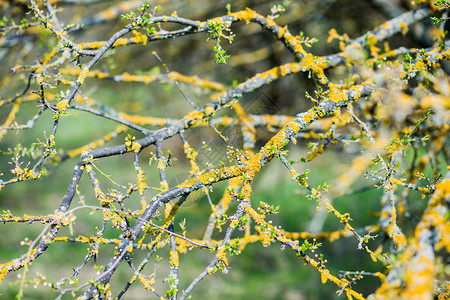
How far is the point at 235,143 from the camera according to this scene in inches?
122

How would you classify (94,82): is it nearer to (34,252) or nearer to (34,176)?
(34,176)

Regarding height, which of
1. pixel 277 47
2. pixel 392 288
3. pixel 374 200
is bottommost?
pixel 392 288

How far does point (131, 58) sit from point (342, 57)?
3085mm

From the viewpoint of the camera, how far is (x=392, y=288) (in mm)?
1272

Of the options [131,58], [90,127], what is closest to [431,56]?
[131,58]

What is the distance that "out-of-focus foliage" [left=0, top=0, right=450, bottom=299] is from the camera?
165 cm

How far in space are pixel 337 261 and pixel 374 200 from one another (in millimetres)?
1695

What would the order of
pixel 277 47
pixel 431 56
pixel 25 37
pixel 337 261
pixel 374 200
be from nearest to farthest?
1. pixel 431 56
2. pixel 25 37
3. pixel 277 47
4. pixel 337 261
5. pixel 374 200

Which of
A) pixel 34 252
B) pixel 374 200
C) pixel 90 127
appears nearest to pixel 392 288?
pixel 34 252

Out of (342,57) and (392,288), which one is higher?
(342,57)

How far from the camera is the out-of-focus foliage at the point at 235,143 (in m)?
1.65

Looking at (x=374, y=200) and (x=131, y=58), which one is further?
(x=374, y=200)

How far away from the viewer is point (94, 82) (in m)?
4.91

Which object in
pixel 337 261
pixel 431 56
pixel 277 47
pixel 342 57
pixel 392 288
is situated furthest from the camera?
pixel 337 261
